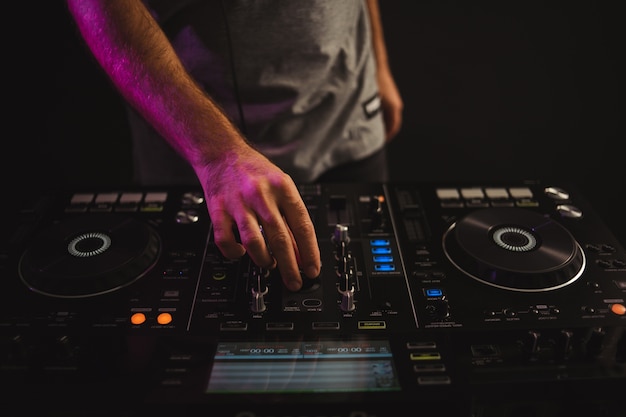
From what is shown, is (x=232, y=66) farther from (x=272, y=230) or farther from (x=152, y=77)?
(x=272, y=230)

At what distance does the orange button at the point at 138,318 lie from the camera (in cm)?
95

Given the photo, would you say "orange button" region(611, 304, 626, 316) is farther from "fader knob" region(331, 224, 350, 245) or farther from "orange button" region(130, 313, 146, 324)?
"orange button" region(130, 313, 146, 324)

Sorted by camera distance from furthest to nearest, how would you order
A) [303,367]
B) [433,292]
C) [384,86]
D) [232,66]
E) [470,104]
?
1. [470,104]
2. [384,86]
3. [232,66]
4. [433,292]
5. [303,367]

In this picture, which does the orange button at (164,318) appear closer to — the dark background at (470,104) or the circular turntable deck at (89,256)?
the circular turntable deck at (89,256)

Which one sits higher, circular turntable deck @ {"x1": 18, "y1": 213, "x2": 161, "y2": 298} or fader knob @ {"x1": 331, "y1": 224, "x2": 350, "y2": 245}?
circular turntable deck @ {"x1": 18, "y1": 213, "x2": 161, "y2": 298}

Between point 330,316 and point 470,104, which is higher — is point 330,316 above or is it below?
above

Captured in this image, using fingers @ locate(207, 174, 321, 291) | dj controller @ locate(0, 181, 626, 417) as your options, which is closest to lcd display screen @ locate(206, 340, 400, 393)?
dj controller @ locate(0, 181, 626, 417)

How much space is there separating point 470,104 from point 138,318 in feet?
6.51

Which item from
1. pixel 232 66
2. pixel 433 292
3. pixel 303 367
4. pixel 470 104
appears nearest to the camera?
pixel 303 367

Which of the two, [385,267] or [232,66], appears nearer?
[385,267]

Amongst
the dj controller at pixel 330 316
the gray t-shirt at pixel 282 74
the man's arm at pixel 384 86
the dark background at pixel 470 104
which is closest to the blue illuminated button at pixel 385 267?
the dj controller at pixel 330 316

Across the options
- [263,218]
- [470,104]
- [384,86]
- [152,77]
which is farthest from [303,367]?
[470,104]

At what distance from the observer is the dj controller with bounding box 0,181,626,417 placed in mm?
843

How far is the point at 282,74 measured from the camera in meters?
1.39
